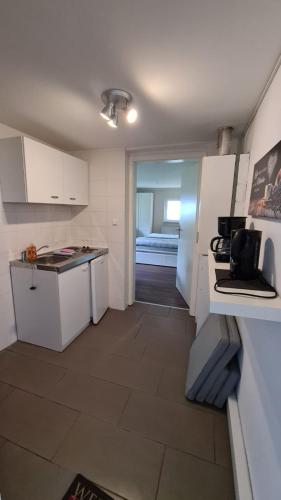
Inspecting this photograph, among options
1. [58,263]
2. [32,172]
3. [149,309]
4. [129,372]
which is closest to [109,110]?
[32,172]

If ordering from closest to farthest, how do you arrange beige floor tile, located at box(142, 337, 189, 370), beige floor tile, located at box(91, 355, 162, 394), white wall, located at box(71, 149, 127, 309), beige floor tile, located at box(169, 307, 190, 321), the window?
beige floor tile, located at box(91, 355, 162, 394)
beige floor tile, located at box(142, 337, 189, 370)
white wall, located at box(71, 149, 127, 309)
beige floor tile, located at box(169, 307, 190, 321)
the window

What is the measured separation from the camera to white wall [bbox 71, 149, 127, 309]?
2.64 meters

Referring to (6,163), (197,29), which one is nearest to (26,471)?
(6,163)

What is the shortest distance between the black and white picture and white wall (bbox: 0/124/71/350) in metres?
2.21

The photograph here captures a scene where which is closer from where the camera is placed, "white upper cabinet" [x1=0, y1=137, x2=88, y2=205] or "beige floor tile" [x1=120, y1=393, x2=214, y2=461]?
"beige floor tile" [x1=120, y1=393, x2=214, y2=461]

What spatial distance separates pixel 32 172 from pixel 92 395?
6.68 feet

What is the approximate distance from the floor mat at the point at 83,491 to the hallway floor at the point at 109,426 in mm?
33

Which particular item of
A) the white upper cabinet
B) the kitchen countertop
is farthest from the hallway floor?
the white upper cabinet

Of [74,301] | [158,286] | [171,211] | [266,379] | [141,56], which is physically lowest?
[158,286]

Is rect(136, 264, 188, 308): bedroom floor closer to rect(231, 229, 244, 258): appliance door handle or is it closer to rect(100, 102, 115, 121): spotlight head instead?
rect(231, 229, 244, 258): appliance door handle

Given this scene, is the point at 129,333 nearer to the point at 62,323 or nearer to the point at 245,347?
the point at 62,323

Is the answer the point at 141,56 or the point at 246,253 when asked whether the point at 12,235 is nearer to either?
the point at 141,56

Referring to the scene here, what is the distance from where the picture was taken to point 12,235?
2.08 meters

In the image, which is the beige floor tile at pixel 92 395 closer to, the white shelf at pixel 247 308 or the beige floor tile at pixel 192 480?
the beige floor tile at pixel 192 480
